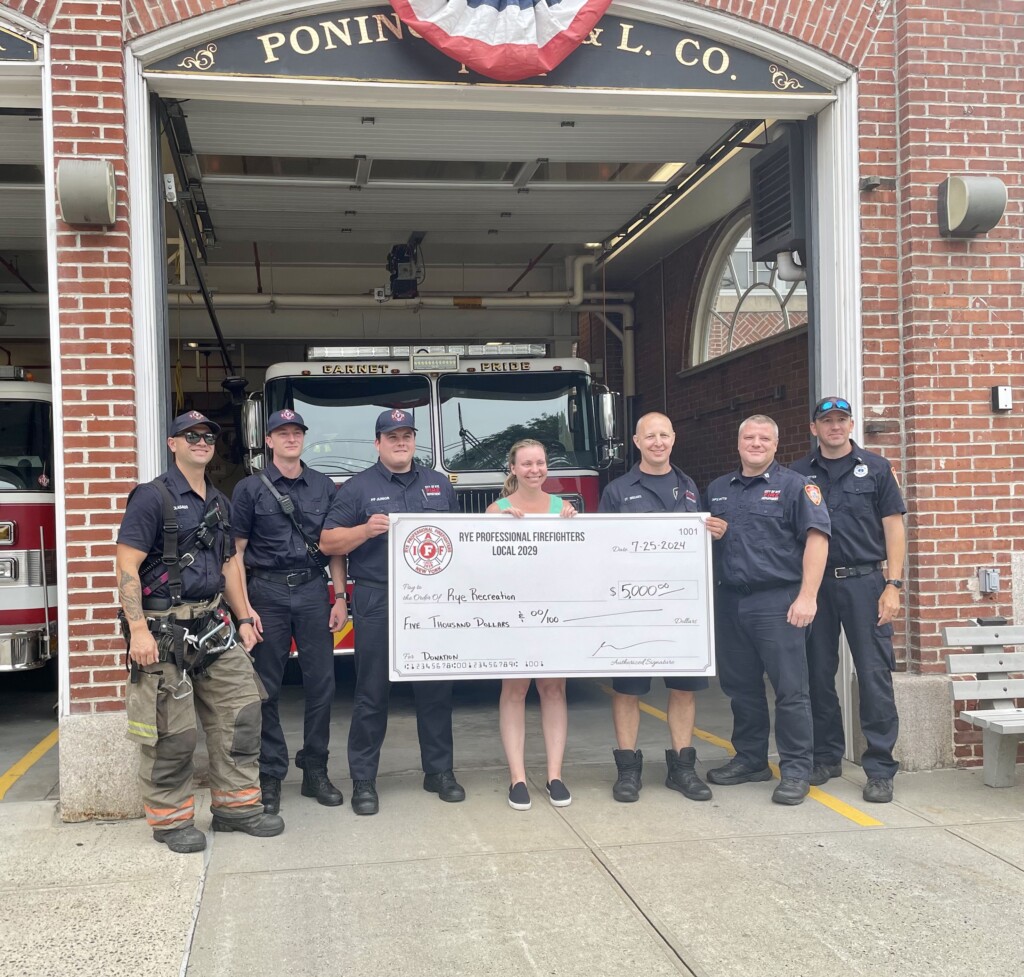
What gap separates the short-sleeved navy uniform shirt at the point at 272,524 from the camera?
18.0 feet

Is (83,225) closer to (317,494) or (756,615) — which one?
(317,494)

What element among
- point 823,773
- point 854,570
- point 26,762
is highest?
point 854,570

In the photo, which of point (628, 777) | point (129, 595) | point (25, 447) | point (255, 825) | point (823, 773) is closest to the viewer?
point (129, 595)

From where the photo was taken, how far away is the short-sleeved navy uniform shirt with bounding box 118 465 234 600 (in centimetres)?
473

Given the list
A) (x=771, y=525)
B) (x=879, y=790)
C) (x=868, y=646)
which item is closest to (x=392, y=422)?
(x=771, y=525)

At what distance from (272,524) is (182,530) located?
69cm

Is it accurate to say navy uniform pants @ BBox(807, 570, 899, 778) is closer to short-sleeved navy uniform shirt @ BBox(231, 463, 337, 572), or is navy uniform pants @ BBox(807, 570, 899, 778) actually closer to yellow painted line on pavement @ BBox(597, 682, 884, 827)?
yellow painted line on pavement @ BBox(597, 682, 884, 827)

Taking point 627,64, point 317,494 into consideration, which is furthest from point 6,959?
point 627,64

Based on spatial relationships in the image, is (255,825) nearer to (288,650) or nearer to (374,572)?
(288,650)

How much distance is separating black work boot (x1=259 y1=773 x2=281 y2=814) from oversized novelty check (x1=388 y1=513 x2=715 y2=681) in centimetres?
86

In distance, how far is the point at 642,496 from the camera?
5801mm

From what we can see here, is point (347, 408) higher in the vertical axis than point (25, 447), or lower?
higher

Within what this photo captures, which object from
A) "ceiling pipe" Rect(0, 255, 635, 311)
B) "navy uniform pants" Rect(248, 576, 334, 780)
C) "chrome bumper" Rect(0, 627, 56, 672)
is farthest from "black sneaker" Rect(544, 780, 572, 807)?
"ceiling pipe" Rect(0, 255, 635, 311)

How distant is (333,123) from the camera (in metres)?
7.93
